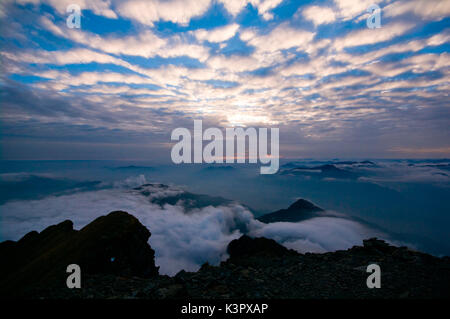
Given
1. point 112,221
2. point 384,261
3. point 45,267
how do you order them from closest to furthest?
1. point 384,261
2. point 45,267
3. point 112,221

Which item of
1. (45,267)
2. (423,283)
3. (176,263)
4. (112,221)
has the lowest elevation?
(176,263)

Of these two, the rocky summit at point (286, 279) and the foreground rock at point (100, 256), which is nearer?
the rocky summit at point (286, 279)

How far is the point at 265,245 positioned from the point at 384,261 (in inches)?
2052

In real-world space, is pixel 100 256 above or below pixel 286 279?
below

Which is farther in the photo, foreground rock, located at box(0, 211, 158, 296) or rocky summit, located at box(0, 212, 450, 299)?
foreground rock, located at box(0, 211, 158, 296)

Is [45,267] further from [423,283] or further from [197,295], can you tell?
[423,283]

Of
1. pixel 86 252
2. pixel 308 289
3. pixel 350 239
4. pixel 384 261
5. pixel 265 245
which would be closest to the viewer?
pixel 308 289

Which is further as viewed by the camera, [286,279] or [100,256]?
[100,256]

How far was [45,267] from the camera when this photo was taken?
2144 cm

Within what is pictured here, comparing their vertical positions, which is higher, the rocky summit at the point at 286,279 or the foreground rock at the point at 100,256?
the rocky summit at the point at 286,279

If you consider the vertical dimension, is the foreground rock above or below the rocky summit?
below

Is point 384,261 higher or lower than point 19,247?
higher
